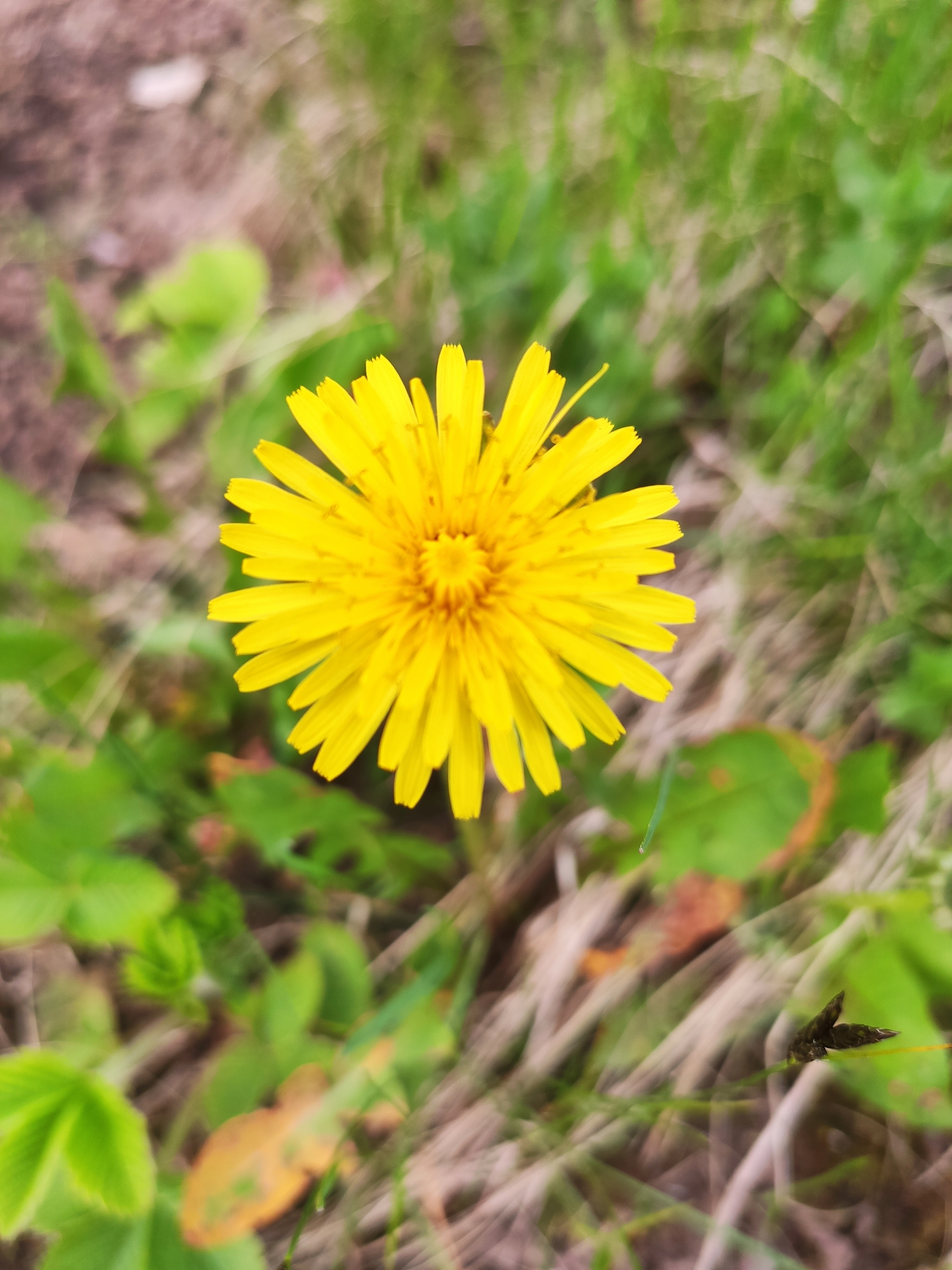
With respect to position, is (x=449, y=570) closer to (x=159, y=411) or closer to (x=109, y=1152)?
(x=109, y=1152)

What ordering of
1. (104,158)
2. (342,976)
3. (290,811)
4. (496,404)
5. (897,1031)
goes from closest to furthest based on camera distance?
1. (897,1031)
2. (290,811)
3. (342,976)
4. (496,404)
5. (104,158)

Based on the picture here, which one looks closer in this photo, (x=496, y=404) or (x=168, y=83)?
(x=496, y=404)

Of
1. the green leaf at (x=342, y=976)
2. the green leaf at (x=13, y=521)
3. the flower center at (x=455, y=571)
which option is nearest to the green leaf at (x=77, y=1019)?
the green leaf at (x=342, y=976)

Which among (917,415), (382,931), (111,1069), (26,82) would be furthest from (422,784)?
(26,82)

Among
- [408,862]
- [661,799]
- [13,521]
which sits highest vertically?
[13,521]

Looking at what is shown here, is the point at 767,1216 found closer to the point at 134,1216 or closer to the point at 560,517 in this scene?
the point at 134,1216

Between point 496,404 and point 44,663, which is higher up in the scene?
point 496,404

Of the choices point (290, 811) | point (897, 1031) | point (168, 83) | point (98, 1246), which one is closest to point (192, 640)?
point (290, 811)
